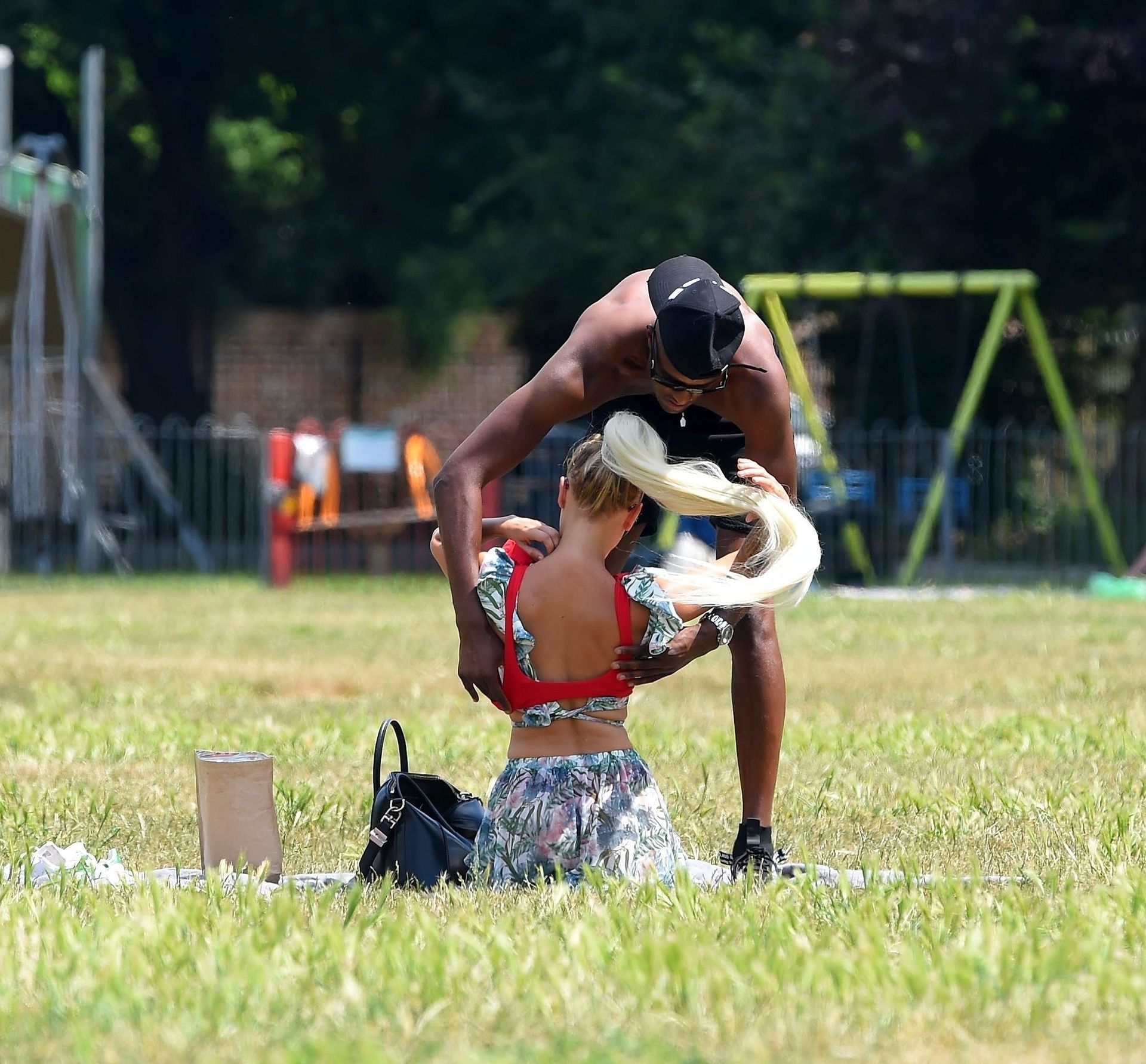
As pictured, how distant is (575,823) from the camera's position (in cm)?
446

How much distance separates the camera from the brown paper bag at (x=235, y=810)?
473 cm

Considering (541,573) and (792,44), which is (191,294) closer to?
(792,44)

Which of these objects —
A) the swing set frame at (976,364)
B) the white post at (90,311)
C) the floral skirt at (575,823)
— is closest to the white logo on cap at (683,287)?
the floral skirt at (575,823)

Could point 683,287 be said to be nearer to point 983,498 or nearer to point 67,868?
point 67,868

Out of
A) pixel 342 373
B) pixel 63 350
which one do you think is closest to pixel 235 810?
pixel 63 350

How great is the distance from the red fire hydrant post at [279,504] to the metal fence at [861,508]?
0.27 m

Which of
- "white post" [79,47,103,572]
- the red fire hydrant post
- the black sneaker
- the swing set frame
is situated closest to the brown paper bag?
the black sneaker

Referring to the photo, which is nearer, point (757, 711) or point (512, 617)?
point (512, 617)

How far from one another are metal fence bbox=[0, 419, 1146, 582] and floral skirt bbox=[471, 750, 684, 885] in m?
12.3

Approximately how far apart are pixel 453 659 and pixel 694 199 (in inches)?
522

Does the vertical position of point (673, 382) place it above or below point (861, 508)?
above

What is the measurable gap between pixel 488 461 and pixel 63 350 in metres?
16.2

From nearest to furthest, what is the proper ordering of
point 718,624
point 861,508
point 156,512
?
point 718,624 < point 861,508 < point 156,512

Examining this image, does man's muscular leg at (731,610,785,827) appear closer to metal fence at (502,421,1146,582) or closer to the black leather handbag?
the black leather handbag
